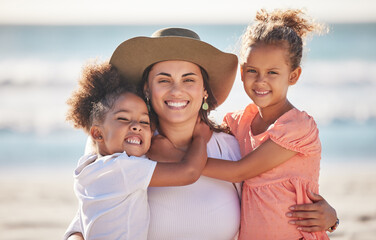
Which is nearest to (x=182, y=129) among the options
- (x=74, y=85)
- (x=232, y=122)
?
(x=232, y=122)

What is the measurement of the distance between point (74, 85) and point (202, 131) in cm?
1186

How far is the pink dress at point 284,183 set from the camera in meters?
3.37

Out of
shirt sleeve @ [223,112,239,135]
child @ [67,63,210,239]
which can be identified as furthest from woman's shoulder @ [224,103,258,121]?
child @ [67,63,210,239]

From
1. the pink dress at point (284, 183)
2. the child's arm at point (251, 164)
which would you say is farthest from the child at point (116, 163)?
the pink dress at point (284, 183)

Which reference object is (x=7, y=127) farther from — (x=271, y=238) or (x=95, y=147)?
(x=271, y=238)

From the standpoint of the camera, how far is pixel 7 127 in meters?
10.5

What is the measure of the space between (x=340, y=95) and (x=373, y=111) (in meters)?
1.95

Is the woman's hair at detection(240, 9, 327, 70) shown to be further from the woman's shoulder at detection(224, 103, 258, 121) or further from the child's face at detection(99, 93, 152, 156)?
the child's face at detection(99, 93, 152, 156)

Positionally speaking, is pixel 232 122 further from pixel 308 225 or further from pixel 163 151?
pixel 308 225

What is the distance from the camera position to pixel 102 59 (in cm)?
373

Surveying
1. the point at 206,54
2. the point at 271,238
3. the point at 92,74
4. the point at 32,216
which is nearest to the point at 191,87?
the point at 206,54

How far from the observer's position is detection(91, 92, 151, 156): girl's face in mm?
3264

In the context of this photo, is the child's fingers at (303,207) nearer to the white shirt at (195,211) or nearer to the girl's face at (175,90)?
the white shirt at (195,211)

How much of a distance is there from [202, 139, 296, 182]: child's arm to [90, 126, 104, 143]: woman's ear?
0.78 metres
